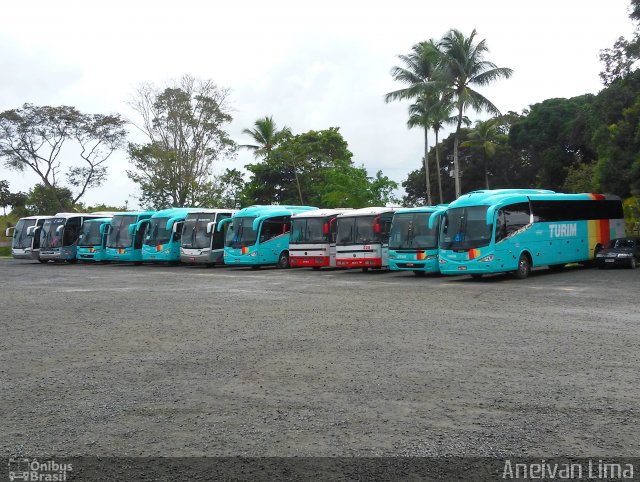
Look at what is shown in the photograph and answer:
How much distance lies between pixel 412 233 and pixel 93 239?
22.4 metres

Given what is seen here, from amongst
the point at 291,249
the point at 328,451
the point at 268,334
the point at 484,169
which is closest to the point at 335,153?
the point at 484,169

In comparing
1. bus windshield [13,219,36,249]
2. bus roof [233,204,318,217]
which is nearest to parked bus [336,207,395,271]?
bus roof [233,204,318,217]

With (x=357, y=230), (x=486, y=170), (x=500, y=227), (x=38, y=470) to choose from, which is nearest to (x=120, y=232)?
(x=357, y=230)

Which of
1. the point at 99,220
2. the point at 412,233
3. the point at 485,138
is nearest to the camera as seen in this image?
the point at 412,233

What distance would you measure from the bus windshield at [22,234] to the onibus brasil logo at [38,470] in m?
42.8

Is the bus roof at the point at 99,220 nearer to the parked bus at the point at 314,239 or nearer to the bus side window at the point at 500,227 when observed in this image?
the parked bus at the point at 314,239

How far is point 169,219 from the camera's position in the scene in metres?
39.3

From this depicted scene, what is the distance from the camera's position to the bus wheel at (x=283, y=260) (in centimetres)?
3506

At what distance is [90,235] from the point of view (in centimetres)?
4288

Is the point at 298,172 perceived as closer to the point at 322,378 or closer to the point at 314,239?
the point at 314,239

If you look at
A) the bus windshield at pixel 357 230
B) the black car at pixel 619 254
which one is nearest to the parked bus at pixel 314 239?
the bus windshield at pixel 357 230

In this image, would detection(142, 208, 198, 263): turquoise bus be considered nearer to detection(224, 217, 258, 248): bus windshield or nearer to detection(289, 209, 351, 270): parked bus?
detection(224, 217, 258, 248): bus windshield

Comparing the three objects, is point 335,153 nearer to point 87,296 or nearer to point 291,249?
point 291,249

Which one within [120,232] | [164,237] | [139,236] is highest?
[120,232]
